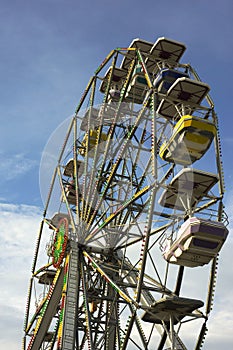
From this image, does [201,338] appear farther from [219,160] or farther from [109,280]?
[219,160]

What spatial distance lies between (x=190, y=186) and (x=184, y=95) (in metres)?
3.73

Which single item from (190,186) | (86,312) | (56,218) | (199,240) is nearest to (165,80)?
(190,186)

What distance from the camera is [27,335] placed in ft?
81.0

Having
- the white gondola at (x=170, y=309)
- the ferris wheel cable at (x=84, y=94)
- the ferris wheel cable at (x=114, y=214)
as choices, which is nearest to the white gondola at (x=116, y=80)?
the ferris wheel cable at (x=84, y=94)

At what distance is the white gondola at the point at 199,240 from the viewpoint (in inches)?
586

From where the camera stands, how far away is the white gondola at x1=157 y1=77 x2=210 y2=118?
18.0 meters

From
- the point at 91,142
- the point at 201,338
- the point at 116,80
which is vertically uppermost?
the point at 116,80

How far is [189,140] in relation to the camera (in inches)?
672


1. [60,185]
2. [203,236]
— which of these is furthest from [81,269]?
[203,236]

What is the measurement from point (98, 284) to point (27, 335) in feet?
19.4

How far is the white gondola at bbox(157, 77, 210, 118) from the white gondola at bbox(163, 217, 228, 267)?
202 inches

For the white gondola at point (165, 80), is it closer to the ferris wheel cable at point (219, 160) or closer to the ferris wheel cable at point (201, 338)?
the ferris wheel cable at point (219, 160)

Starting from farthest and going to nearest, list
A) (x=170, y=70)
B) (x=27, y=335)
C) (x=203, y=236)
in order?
(x=27, y=335), (x=170, y=70), (x=203, y=236)

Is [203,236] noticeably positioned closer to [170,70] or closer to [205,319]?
[205,319]
